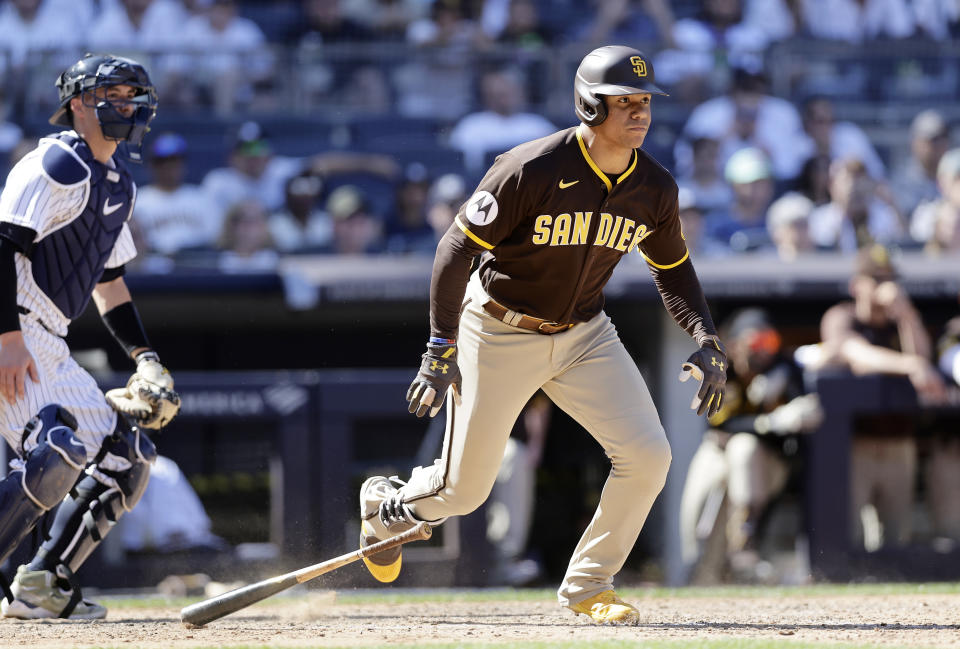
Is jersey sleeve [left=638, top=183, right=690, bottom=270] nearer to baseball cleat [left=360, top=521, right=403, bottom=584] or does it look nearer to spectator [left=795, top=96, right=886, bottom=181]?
baseball cleat [left=360, top=521, right=403, bottom=584]

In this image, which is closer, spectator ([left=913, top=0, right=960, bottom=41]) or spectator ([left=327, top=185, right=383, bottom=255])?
spectator ([left=327, top=185, right=383, bottom=255])

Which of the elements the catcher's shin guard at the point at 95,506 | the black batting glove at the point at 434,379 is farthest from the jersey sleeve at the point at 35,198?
the black batting glove at the point at 434,379

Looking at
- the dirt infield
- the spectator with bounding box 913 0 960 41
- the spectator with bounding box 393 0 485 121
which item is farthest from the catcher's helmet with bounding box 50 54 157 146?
the spectator with bounding box 913 0 960 41

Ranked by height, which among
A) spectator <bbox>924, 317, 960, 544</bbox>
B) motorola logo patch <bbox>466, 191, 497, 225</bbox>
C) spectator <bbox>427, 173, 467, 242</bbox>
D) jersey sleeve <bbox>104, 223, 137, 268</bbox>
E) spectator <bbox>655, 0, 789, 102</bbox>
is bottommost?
spectator <bbox>924, 317, 960, 544</bbox>

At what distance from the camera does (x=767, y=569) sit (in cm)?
719

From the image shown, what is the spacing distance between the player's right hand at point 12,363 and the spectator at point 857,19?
27.8 ft

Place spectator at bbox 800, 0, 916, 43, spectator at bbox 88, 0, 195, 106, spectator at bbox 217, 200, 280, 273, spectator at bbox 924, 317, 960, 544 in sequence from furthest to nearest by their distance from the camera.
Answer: spectator at bbox 800, 0, 916, 43 < spectator at bbox 88, 0, 195, 106 < spectator at bbox 217, 200, 280, 273 < spectator at bbox 924, 317, 960, 544

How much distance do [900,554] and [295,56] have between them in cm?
556

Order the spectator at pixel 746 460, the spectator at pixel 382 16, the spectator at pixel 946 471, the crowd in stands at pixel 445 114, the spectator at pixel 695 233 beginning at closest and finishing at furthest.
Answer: the spectator at pixel 746 460, the spectator at pixel 946 471, the spectator at pixel 695 233, the crowd in stands at pixel 445 114, the spectator at pixel 382 16

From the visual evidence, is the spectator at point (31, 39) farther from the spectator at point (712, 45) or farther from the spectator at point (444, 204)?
the spectator at point (712, 45)

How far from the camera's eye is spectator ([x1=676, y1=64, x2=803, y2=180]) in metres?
9.91

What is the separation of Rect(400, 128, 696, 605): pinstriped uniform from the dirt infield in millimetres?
393

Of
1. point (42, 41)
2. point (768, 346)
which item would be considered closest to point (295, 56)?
point (42, 41)

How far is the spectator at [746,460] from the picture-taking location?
286 inches
